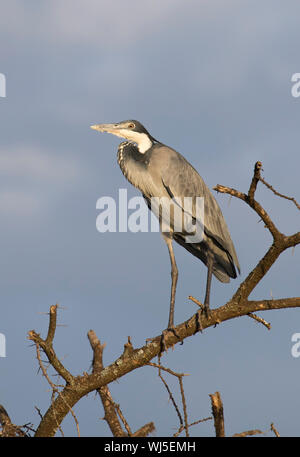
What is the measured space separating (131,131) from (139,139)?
14 cm

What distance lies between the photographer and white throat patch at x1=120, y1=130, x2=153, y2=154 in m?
7.75

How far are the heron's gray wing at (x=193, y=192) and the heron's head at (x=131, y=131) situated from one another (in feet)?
1.45

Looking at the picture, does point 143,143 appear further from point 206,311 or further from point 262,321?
point 262,321

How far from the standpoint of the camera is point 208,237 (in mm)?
7477

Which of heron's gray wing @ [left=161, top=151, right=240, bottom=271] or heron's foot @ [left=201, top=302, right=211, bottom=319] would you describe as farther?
heron's gray wing @ [left=161, top=151, right=240, bottom=271]

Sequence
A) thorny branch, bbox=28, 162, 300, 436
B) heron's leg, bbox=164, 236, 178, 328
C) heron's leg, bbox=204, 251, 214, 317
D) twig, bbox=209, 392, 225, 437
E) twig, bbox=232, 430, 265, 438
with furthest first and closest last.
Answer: heron's leg, bbox=164, 236, 178, 328 → heron's leg, bbox=204, 251, 214, 317 → thorny branch, bbox=28, 162, 300, 436 → twig, bbox=232, 430, 265, 438 → twig, bbox=209, 392, 225, 437

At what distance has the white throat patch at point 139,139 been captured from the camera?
7.75m

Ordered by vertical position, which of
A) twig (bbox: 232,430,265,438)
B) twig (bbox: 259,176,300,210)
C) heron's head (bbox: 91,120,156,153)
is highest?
heron's head (bbox: 91,120,156,153)

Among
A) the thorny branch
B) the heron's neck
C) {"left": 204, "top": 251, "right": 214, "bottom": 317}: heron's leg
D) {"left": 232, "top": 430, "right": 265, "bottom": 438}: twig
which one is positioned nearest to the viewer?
{"left": 232, "top": 430, "right": 265, "bottom": 438}: twig

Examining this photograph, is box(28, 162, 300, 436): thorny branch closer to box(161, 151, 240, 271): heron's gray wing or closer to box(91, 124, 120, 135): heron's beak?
box(161, 151, 240, 271): heron's gray wing

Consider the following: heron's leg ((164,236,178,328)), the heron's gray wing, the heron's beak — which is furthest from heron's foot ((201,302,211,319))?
the heron's beak

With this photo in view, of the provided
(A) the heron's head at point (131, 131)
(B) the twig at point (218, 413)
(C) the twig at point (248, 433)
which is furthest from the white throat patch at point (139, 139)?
(C) the twig at point (248, 433)
